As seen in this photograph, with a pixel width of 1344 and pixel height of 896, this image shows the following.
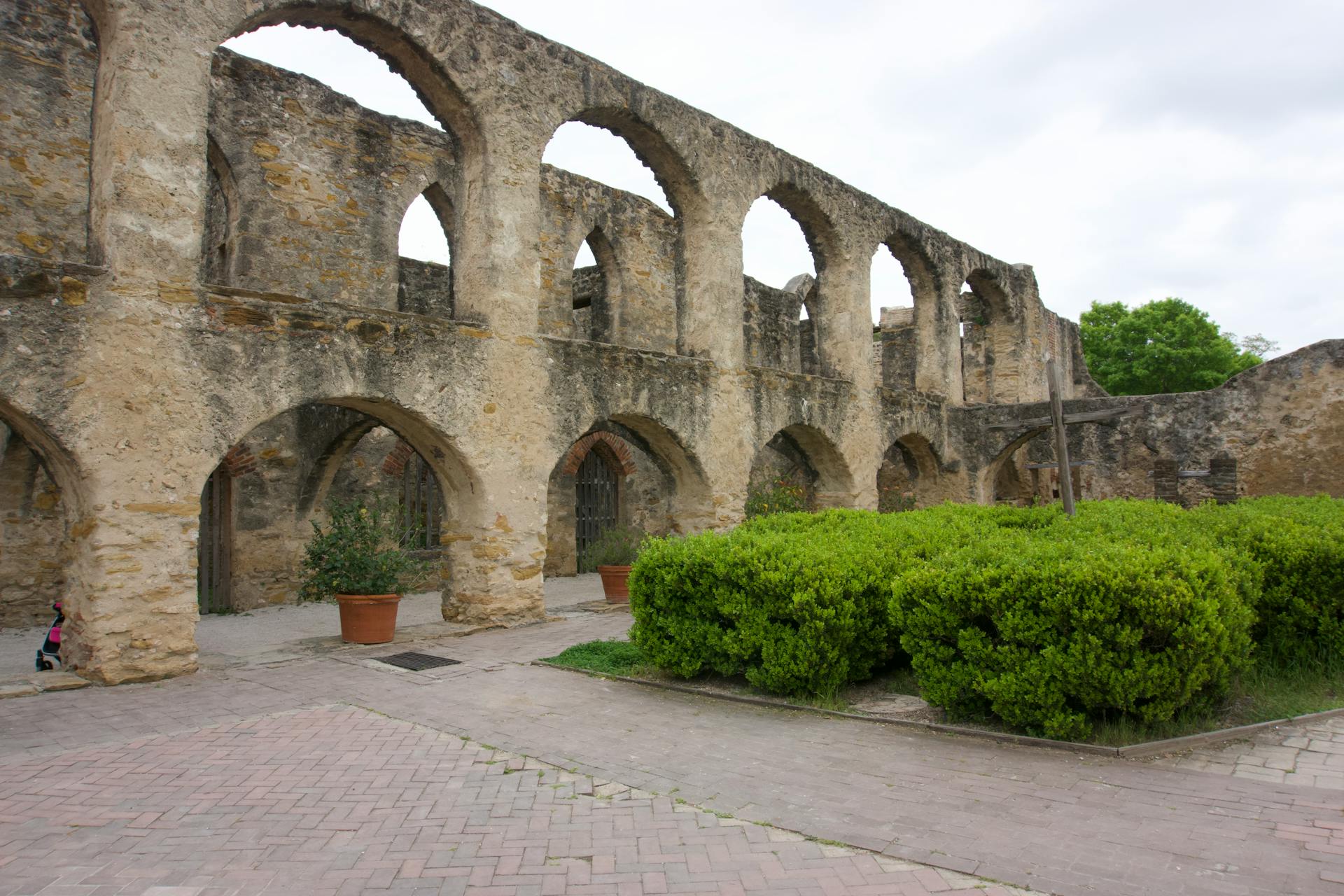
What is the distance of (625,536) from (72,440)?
20.8 feet

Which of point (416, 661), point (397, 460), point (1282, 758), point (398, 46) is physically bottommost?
point (1282, 758)

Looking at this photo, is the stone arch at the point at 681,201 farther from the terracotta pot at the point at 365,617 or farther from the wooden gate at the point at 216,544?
the wooden gate at the point at 216,544

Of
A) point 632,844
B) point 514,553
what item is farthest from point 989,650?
point 514,553

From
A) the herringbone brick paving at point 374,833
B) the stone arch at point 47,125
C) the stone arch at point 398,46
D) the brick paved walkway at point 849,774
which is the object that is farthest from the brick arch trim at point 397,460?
the herringbone brick paving at point 374,833

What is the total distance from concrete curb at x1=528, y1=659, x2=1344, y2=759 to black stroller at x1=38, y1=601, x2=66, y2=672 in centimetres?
523

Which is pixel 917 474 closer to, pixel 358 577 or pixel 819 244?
pixel 819 244

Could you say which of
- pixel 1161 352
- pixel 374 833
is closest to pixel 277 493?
pixel 374 833

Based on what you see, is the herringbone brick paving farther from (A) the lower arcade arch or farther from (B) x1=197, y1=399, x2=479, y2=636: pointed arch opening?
(A) the lower arcade arch

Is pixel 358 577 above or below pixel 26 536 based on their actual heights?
below

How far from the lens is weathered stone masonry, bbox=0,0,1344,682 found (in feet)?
21.6

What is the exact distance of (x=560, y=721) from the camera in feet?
17.3

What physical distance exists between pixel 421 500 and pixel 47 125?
6.64 meters

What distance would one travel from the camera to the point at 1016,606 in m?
4.59

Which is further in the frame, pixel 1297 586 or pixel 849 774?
pixel 1297 586
